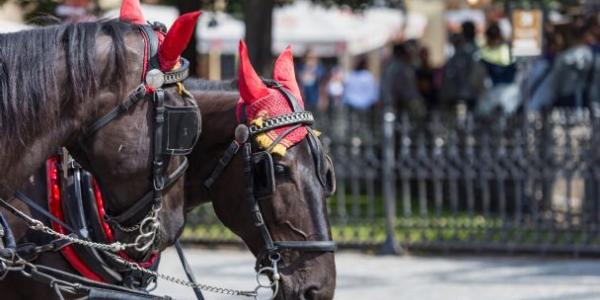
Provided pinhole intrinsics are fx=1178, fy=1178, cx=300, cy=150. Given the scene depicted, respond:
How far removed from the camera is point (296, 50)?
1145 inches

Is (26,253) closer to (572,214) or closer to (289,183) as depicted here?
(289,183)

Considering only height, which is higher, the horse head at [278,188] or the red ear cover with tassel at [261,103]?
the red ear cover with tassel at [261,103]

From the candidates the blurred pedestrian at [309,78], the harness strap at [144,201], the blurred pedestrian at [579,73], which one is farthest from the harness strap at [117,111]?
the blurred pedestrian at [309,78]

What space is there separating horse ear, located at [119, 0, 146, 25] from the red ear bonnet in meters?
0.64

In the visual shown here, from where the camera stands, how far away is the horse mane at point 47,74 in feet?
13.2

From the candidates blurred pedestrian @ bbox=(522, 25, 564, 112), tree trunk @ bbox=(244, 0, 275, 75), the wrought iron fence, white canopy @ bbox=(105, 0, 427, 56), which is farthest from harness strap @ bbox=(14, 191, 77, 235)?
white canopy @ bbox=(105, 0, 427, 56)

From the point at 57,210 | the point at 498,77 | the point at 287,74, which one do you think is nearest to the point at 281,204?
the point at 287,74

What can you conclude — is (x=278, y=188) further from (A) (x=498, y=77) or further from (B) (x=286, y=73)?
(A) (x=498, y=77)

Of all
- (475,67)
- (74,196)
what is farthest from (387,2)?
(74,196)

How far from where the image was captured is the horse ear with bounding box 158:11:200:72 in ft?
13.6

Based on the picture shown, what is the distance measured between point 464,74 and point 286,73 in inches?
395

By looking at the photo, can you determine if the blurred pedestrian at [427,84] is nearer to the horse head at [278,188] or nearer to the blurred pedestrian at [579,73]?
the blurred pedestrian at [579,73]

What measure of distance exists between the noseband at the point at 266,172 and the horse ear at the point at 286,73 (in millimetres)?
207

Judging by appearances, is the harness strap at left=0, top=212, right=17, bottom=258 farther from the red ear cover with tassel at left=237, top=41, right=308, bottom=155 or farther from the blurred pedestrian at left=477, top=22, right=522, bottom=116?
the blurred pedestrian at left=477, top=22, right=522, bottom=116
